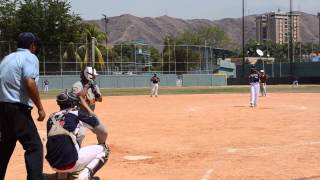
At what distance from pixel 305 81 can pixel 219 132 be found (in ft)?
226

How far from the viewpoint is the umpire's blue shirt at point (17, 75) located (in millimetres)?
6770

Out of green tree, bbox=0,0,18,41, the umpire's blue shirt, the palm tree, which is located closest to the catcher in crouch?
the umpire's blue shirt

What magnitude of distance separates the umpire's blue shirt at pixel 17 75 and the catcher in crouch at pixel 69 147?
1.72 feet

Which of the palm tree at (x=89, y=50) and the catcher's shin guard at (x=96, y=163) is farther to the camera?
the palm tree at (x=89, y=50)

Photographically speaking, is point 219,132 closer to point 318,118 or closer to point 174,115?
point 318,118

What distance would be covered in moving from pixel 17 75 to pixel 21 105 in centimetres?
38

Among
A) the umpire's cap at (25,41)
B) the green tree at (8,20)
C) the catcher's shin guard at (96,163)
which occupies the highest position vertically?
the green tree at (8,20)

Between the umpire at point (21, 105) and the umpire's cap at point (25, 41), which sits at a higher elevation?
the umpire's cap at point (25, 41)

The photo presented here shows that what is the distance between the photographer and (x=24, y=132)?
6.79 m

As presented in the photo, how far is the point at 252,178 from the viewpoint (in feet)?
27.7

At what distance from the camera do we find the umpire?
676 cm

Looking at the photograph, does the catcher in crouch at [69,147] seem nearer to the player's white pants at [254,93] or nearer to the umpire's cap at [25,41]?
the umpire's cap at [25,41]

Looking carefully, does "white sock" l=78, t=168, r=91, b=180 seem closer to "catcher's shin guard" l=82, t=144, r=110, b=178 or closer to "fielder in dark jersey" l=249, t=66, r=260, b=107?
"catcher's shin guard" l=82, t=144, r=110, b=178

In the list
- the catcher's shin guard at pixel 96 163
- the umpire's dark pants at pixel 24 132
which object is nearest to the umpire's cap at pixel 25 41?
the umpire's dark pants at pixel 24 132
